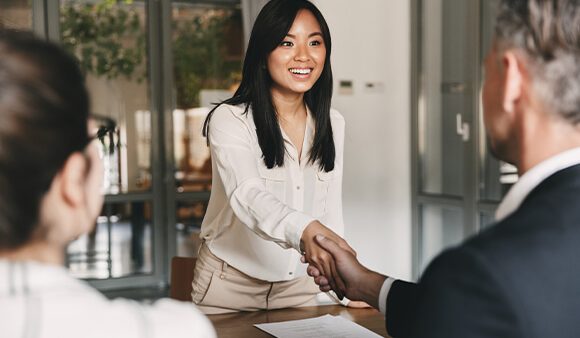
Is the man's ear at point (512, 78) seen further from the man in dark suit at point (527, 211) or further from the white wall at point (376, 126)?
the white wall at point (376, 126)

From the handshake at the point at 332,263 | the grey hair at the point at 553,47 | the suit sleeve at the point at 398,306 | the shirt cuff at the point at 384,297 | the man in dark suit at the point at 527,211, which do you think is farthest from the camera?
the handshake at the point at 332,263

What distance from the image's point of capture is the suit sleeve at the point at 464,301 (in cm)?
87

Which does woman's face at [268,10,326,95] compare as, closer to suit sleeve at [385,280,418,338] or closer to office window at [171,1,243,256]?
suit sleeve at [385,280,418,338]

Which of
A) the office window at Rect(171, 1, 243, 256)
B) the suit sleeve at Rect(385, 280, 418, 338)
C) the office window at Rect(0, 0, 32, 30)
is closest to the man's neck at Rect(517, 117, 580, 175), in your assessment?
the suit sleeve at Rect(385, 280, 418, 338)

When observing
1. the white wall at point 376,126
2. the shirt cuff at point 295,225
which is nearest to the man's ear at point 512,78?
the shirt cuff at point 295,225

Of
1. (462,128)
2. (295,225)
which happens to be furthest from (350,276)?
(462,128)

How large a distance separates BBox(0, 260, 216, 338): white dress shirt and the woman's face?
152cm

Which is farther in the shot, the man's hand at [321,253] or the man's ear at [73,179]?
the man's hand at [321,253]

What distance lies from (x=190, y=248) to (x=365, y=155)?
1.82m

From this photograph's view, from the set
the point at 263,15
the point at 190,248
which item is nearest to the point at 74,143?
the point at 263,15

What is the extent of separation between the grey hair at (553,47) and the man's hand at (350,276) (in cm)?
74

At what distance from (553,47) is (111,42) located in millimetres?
5728

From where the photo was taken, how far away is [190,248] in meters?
6.45

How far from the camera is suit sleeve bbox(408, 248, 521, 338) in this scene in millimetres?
870
